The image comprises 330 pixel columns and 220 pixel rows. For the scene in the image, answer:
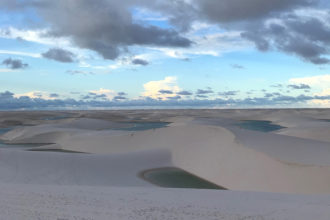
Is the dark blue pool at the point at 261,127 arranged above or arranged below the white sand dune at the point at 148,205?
below

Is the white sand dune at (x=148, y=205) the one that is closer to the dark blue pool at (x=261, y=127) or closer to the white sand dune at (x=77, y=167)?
the white sand dune at (x=77, y=167)

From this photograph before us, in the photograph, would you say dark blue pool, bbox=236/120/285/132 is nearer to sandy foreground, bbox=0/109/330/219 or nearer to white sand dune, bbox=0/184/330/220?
sandy foreground, bbox=0/109/330/219

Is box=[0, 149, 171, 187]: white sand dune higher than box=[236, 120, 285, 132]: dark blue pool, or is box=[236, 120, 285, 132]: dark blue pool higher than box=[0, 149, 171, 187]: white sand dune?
box=[236, 120, 285, 132]: dark blue pool

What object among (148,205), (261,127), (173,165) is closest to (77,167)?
(173,165)

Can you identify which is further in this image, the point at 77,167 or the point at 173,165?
the point at 173,165

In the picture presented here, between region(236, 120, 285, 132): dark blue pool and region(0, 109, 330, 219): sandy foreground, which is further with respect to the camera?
region(236, 120, 285, 132): dark blue pool

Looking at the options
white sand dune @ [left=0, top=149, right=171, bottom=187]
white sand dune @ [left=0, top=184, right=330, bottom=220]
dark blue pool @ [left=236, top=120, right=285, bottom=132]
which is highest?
white sand dune @ [left=0, top=184, right=330, bottom=220]

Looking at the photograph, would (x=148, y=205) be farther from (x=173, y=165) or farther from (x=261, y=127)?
(x=261, y=127)

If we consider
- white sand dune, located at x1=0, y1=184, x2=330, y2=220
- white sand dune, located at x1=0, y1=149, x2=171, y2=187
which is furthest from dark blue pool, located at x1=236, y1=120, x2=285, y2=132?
white sand dune, located at x1=0, y1=184, x2=330, y2=220

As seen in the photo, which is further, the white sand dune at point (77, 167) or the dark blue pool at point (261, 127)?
the dark blue pool at point (261, 127)

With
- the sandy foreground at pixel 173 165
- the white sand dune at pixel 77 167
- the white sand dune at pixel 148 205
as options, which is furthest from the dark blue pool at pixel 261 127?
the white sand dune at pixel 148 205
